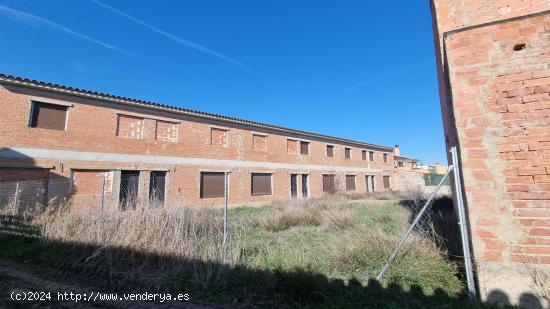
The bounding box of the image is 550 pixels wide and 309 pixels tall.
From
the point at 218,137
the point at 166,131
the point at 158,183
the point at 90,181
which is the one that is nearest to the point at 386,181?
the point at 218,137

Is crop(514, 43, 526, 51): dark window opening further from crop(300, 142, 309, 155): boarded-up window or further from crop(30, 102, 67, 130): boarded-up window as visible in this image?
crop(300, 142, 309, 155): boarded-up window

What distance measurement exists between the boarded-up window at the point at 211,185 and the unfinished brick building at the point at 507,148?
13.8 metres

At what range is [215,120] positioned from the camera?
1633 centimetres

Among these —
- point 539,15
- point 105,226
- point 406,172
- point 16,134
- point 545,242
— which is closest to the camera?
point 545,242

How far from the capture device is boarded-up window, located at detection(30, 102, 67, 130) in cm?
1071

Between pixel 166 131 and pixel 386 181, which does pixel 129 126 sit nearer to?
pixel 166 131

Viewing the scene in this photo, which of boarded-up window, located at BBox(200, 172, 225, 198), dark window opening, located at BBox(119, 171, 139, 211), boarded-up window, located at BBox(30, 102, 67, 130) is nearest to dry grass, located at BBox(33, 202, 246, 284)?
dark window opening, located at BBox(119, 171, 139, 211)

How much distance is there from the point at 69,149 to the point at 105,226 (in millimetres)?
8551

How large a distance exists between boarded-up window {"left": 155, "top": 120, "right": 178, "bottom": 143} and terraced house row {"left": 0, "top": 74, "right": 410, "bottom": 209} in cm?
5

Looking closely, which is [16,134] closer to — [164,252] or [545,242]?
[164,252]

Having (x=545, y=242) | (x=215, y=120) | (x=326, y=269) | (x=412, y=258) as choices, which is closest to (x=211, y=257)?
(x=326, y=269)

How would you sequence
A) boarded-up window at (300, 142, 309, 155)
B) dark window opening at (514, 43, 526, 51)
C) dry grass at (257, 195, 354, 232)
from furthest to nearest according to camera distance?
boarded-up window at (300, 142, 309, 155) < dry grass at (257, 195, 354, 232) < dark window opening at (514, 43, 526, 51)

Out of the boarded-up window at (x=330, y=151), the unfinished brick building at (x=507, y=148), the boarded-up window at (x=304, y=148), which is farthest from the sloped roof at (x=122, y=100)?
the unfinished brick building at (x=507, y=148)

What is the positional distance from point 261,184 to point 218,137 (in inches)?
179
